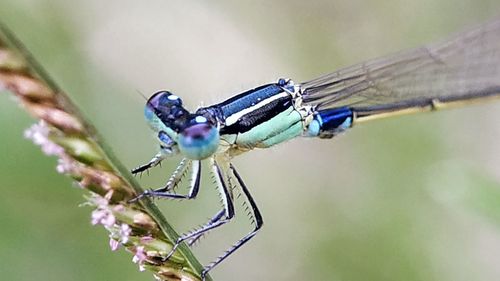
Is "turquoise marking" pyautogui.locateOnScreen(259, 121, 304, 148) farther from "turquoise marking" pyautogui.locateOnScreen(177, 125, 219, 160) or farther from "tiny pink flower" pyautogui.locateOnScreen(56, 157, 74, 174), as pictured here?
"tiny pink flower" pyautogui.locateOnScreen(56, 157, 74, 174)

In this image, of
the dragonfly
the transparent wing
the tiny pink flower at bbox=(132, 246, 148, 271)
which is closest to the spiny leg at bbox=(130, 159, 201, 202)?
the dragonfly

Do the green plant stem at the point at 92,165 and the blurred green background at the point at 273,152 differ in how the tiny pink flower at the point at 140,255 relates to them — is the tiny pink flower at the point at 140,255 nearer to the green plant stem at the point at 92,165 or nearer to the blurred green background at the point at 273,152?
the green plant stem at the point at 92,165

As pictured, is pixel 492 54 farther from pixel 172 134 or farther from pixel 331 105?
pixel 172 134

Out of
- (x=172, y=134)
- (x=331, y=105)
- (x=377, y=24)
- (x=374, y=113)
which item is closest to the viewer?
(x=172, y=134)

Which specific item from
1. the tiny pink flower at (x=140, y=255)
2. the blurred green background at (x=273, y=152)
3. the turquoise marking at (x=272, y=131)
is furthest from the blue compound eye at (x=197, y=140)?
the blurred green background at (x=273, y=152)

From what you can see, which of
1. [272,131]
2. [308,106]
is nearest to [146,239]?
[272,131]

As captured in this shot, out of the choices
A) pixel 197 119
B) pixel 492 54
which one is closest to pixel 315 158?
pixel 492 54
